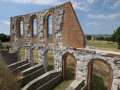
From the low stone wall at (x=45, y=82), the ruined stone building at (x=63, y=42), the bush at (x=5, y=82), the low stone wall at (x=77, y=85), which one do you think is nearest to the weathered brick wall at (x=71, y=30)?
the ruined stone building at (x=63, y=42)

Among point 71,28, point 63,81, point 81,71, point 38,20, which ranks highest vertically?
point 38,20

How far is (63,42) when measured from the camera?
1278 centimetres

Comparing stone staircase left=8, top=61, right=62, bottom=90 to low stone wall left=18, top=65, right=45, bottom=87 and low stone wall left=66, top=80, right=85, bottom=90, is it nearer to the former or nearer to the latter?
low stone wall left=18, top=65, right=45, bottom=87

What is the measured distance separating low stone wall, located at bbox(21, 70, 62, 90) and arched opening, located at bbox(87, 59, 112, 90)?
95.6 inches

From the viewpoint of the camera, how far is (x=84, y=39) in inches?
466

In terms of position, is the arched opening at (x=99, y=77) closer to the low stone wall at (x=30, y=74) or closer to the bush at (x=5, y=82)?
the low stone wall at (x=30, y=74)

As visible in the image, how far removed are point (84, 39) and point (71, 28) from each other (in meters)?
1.22

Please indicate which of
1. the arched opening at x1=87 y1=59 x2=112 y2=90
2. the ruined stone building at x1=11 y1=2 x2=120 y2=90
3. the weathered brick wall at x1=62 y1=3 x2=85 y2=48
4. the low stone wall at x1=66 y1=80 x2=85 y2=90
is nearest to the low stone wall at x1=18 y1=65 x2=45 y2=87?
the ruined stone building at x1=11 y1=2 x2=120 y2=90

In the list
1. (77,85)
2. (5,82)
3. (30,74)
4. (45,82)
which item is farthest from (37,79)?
(77,85)

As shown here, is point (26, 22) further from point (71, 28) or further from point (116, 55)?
point (116, 55)

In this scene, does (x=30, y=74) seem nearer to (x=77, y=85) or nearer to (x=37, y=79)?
(x=37, y=79)

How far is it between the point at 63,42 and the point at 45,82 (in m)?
3.22

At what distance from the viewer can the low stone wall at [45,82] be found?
34.0 ft

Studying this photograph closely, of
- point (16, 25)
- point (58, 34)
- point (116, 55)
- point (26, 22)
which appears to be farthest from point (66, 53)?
point (16, 25)
